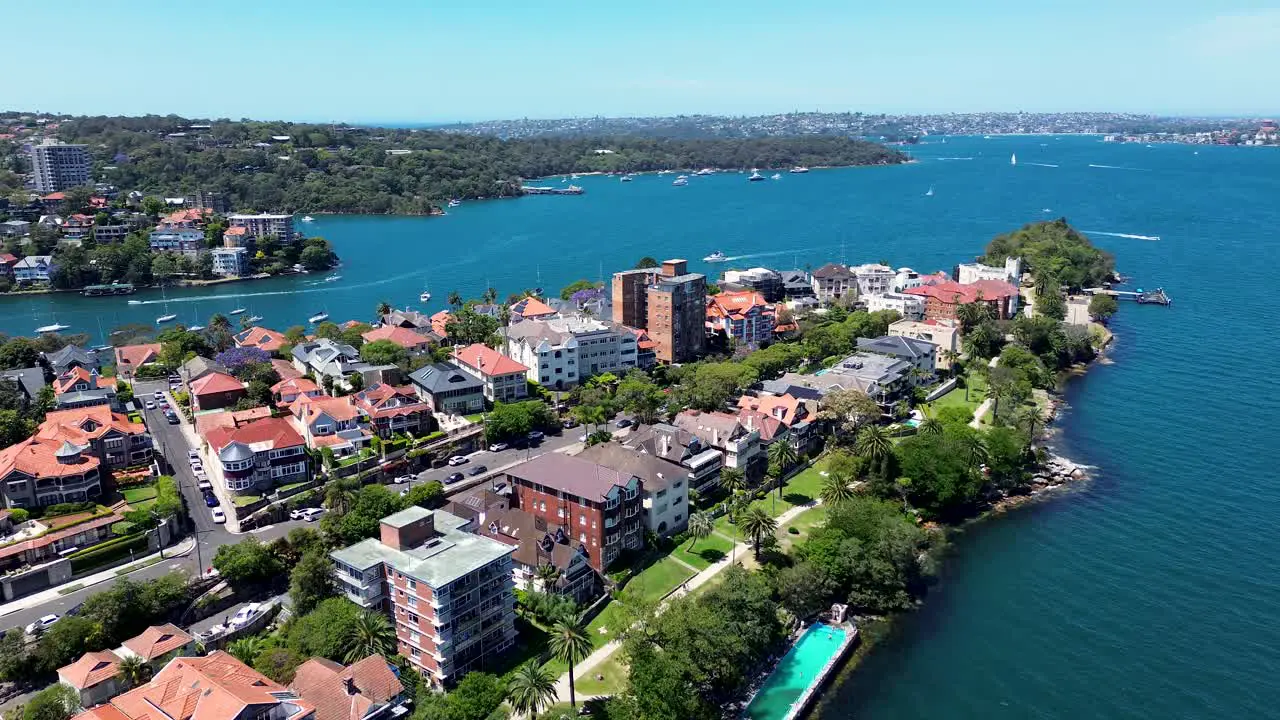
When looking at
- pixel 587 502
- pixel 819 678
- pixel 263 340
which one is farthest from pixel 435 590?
pixel 263 340

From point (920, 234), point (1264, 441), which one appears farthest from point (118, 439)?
point (920, 234)

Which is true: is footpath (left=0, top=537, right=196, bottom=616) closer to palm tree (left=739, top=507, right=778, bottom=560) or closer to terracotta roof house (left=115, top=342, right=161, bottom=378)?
palm tree (left=739, top=507, right=778, bottom=560)

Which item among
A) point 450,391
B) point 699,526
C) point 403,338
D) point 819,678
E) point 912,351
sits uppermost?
point 403,338

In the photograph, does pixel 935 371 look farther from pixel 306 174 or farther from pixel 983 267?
pixel 306 174

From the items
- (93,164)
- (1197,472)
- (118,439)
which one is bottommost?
(1197,472)

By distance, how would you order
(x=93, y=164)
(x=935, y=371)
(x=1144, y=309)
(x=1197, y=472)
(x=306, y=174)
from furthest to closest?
1. (x=306, y=174)
2. (x=93, y=164)
3. (x=1144, y=309)
4. (x=935, y=371)
5. (x=1197, y=472)

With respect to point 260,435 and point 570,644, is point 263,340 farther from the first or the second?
point 570,644
